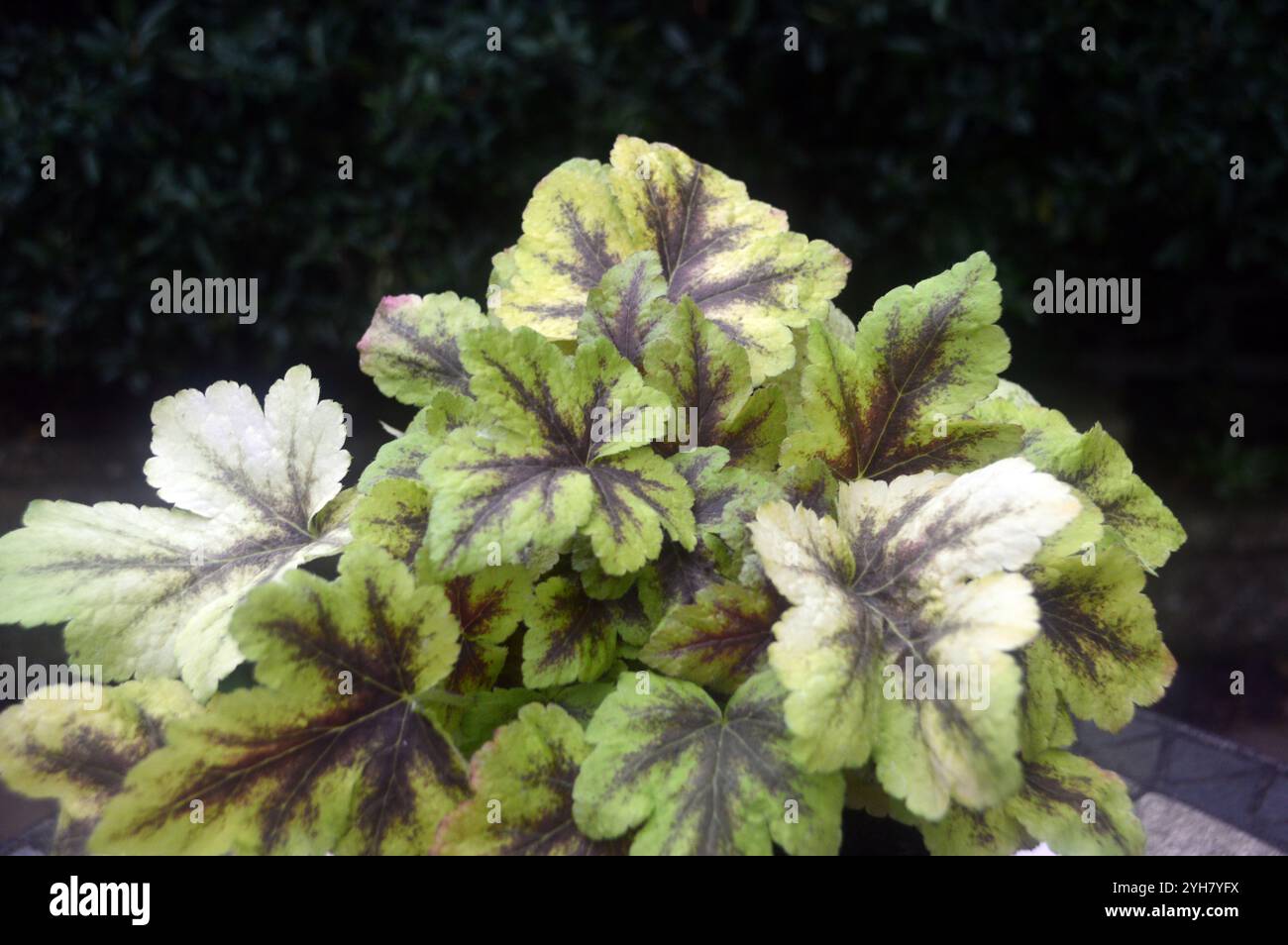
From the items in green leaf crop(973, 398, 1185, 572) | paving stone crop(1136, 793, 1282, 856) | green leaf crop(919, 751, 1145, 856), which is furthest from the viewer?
paving stone crop(1136, 793, 1282, 856)

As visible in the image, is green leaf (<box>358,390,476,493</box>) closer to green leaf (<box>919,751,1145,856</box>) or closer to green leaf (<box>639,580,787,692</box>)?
green leaf (<box>639,580,787,692</box>)

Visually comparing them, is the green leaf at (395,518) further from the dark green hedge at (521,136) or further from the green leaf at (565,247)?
the dark green hedge at (521,136)

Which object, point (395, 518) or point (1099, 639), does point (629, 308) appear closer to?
point (395, 518)

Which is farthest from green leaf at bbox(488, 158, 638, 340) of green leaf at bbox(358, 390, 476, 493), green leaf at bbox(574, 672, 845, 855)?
green leaf at bbox(574, 672, 845, 855)

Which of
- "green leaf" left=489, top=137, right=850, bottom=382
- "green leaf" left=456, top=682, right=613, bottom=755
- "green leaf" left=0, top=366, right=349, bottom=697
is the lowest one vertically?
"green leaf" left=456, top=682, right=613, bottom=755
